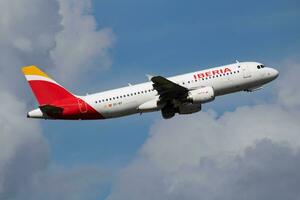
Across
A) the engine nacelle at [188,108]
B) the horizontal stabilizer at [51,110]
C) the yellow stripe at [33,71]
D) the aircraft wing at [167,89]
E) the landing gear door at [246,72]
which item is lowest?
the engine nacelle at [188,108]

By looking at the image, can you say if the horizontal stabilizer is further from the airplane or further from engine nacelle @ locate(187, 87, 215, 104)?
engine nacelle @ locate(187, 87, 215, 104)

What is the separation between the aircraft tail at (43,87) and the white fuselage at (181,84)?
3833 mm

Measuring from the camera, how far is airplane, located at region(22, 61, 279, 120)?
397 ft

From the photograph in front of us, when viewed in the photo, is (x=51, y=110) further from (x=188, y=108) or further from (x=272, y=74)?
(x=272, y=74)

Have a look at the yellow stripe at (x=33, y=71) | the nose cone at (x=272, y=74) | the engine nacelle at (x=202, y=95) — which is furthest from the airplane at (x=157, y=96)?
the yellow stripe at (x=33, y=71)

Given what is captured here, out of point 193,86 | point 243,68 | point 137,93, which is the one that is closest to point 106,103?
point 137,93

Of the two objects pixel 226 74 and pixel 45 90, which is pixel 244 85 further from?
pixel 45 90

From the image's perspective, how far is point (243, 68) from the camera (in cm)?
12450

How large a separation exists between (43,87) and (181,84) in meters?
20.3

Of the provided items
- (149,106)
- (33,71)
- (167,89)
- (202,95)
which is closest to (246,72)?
(202,95)

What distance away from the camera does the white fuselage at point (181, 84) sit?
121812 mm

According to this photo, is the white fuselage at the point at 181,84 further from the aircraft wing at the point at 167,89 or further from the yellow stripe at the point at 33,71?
the yellow stripe at the point at 33,71

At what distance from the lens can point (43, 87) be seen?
125938 millimetres

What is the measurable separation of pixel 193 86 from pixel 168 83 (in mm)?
4795
